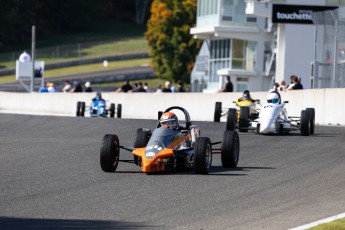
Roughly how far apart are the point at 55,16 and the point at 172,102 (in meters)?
79.7

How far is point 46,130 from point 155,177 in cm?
1427

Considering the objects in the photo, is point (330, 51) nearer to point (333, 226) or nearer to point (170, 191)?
point (170, 191)

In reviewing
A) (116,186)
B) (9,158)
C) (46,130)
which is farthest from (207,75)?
(116,186)

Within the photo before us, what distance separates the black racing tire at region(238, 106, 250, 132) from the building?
3043cm

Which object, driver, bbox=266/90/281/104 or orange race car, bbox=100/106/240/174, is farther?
driver, bbox=266/90/281/104

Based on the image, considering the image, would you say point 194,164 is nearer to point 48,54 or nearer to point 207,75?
point 207,75

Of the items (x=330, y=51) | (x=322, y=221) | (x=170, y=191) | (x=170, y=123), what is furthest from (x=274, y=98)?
(x=322, y=221)

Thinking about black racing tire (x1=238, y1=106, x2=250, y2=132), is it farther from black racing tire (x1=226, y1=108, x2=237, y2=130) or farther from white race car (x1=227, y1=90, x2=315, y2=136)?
white race car (x1=227, y1=90, x2=315, y2=136)

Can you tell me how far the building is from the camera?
5962cm

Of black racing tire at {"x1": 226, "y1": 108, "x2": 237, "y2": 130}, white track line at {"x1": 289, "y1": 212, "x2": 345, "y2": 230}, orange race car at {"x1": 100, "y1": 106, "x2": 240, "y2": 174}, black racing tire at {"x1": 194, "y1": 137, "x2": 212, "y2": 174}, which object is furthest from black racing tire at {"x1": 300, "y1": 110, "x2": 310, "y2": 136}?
white track line at {"x1": 289, "y1": 212, "x2": 345, "y2": 230}

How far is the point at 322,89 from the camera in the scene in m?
34.9

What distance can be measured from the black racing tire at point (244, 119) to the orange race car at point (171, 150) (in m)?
9.57

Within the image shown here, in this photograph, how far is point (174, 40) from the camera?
95312 millimetres

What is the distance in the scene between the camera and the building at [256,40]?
59.6 meters
